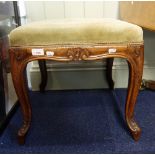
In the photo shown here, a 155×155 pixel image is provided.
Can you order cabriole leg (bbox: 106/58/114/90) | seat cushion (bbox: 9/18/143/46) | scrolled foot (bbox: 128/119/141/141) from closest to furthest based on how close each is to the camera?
seat cushion (bbox: 9/18/143/46), scrolled foot (bbox: 128/119/141/141), cabriole leg (bbox: 106/58/114/90)

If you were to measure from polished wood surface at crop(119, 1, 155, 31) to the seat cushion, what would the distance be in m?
0.07

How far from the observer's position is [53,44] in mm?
700

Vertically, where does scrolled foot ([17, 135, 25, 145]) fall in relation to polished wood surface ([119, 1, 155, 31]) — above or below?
below

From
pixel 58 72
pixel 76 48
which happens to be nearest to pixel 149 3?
pixel 76 48

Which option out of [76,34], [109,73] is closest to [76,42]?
[76,34]

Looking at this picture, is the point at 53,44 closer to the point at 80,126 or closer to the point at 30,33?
the point at 30,33

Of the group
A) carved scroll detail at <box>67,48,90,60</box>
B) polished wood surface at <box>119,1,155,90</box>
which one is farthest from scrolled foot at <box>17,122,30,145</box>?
polished wood surface at <box>119,1,155,90</box>

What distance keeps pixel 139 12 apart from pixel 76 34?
0.32 metres

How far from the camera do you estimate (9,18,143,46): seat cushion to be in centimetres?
69

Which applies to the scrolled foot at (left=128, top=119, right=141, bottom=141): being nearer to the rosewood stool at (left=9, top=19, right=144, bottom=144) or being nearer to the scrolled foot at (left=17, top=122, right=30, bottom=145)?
the rosewood stool at (left=9, top=19, right=144, bottom=144)

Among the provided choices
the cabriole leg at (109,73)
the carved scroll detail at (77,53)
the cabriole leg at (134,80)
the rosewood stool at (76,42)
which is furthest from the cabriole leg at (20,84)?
the cabriole leg at (109,73)

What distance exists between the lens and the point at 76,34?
69 cm

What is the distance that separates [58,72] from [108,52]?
1.92 feet

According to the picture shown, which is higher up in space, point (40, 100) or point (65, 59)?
point (65, 59)
